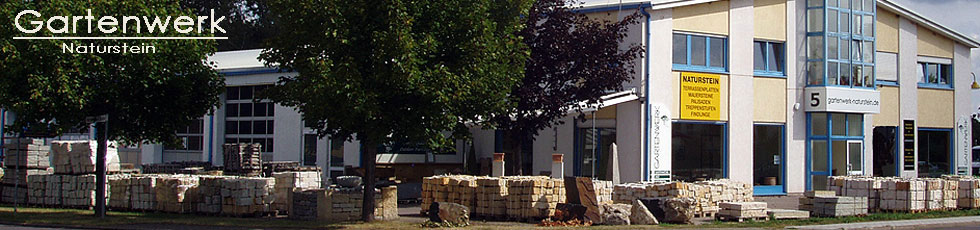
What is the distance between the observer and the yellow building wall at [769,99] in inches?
1182

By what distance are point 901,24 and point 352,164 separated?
1949 centimetres

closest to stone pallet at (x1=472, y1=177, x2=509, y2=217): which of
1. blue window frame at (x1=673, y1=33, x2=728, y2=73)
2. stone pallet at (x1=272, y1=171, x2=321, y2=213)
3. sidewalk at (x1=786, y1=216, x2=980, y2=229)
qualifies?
stone pallet at (x1=272, y1=171, x2=321, y2=213)

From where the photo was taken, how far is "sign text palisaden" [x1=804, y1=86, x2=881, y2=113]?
30344 millimetres

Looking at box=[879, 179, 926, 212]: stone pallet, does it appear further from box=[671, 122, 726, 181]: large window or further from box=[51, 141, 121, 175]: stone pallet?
box=[51, 141, 121, 175]: stone pallet

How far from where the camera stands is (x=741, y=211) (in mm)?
20828

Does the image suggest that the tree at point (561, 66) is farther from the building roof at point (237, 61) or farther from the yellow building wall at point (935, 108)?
the yellow building wall at point (935, 108)

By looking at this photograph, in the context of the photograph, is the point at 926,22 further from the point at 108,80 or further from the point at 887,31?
the point at 108,80

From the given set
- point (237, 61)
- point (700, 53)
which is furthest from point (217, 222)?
point (237, 61)

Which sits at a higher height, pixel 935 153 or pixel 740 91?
pixel 740 91

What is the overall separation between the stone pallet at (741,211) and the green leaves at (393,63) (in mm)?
5794

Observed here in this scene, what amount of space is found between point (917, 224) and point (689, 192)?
4848 mm

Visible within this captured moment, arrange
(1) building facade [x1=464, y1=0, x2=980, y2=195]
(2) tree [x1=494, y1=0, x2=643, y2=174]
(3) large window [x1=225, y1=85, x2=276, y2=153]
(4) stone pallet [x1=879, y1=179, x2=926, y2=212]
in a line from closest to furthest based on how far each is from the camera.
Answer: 1. (4) stone pallet [x1=879, y1=179, x2=926, y2=212]
2. (2) tree [x1=494, y1=0, x2=643, y2=174]
3. (1) building facade [x1=464, y1=0, x2=980, y2=195]
4. (3) large window [x1=225, y1=85, x2=276, y2=153]

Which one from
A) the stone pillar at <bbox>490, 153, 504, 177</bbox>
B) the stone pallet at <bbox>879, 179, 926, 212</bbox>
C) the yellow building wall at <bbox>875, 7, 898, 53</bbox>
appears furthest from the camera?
the yellow building wall at <bbox>875, 7, 898, 53</bbox>

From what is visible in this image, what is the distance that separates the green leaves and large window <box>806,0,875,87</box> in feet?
49.3
